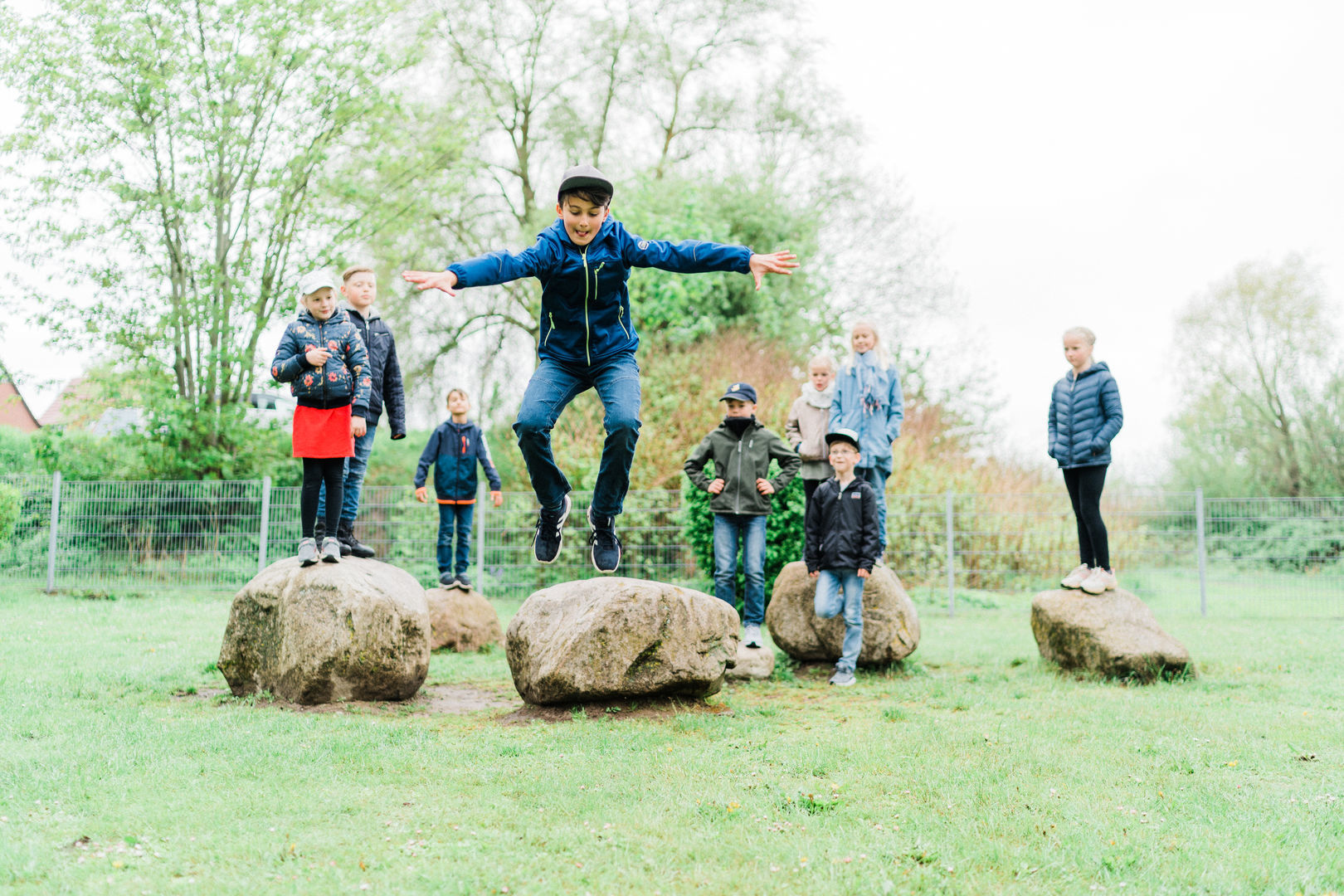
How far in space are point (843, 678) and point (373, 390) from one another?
4100 mm

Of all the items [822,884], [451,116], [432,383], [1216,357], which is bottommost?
[822,884]

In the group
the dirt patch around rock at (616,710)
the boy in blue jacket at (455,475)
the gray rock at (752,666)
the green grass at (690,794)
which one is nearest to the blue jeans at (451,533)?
the boy in blue jacket at (455,475)

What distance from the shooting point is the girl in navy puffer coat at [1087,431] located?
6.91 metres

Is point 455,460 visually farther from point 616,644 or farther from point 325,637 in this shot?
point 616,644

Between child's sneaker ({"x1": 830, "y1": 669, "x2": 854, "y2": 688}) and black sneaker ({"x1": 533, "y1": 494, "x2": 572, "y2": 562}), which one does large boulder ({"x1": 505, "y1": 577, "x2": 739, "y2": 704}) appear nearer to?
black sneaker ({"x1": 533, "y1": 494, "x2": 572, "y2": 562})

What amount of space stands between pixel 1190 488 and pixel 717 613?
2173 cm

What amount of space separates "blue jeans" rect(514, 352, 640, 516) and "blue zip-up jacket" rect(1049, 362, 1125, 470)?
3.74 metres

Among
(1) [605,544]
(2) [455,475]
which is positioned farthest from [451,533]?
(1) [605,544]

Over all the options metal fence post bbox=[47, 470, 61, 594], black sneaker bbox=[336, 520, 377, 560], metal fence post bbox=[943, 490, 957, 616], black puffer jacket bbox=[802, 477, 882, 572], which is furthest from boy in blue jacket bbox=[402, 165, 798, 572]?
metal fence post bbox=[47, 470, 61, 594]

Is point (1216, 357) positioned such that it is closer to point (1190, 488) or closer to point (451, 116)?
point (1190, 488)

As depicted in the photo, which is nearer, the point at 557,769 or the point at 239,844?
the point at 239,844

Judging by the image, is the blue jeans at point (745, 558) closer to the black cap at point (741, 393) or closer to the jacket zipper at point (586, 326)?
the black cap at point (741, 393)

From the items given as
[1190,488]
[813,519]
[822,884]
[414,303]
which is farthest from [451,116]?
[1190,488]

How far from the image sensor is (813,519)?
7.18 meters
